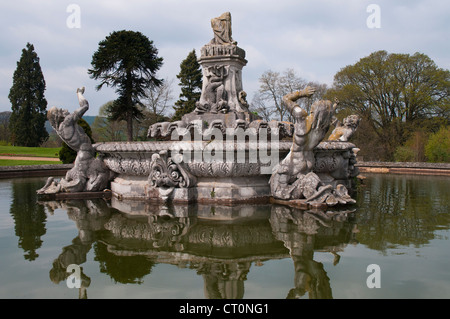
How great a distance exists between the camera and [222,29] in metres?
9.75

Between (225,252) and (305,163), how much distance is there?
3.57m

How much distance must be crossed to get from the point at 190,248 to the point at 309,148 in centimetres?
372

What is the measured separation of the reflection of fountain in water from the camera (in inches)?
142

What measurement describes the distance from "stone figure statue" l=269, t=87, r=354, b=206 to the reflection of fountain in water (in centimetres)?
50

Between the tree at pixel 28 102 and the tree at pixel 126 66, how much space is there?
54.1 ft

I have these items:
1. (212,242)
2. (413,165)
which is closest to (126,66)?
(413,165)

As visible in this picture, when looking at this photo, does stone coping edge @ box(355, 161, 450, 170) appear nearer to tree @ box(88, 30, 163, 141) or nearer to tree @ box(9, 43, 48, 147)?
tree @ box(88, 30, 163, 141)

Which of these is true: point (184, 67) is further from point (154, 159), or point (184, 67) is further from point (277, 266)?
point (277, 266)

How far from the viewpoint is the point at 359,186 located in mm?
11039

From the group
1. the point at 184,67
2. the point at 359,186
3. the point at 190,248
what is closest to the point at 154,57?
the point at 184,67

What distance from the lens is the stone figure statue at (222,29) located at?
9711 mm
